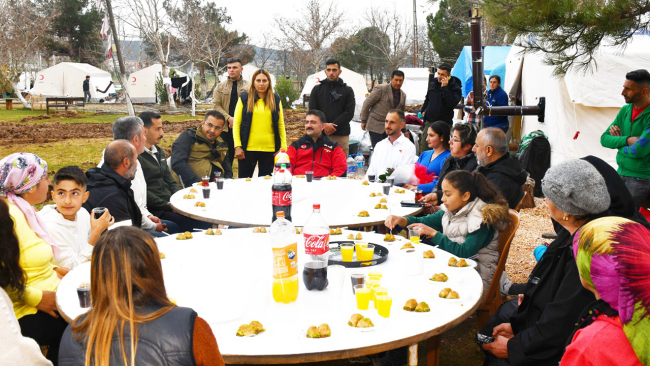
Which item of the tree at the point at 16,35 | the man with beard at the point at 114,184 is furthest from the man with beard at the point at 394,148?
the tree at the point at 16,35

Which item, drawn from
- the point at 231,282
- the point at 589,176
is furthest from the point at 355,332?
the point at 589,176

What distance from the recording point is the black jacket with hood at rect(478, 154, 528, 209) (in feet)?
14.0

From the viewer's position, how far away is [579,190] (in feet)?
8.09

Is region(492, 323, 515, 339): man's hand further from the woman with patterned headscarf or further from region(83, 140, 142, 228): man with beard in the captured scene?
region(83, 140, 142, 228): man with beard

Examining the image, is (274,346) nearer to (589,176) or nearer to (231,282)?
(231,282)

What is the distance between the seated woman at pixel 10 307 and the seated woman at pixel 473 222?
2.25 metres

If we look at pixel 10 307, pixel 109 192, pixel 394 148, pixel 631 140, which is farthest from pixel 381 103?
pixel 10 307

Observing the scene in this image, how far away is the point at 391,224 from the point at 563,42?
2342mm

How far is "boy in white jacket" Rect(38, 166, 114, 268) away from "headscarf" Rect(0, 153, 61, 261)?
9.0 inches

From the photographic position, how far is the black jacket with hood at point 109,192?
3961 mm

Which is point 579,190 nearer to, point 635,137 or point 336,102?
point 635,137

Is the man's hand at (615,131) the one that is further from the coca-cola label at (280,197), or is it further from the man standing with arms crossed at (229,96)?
the man standing with arms crossed at (229,96)

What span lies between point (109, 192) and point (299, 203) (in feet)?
5.16

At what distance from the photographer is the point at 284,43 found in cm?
4462
